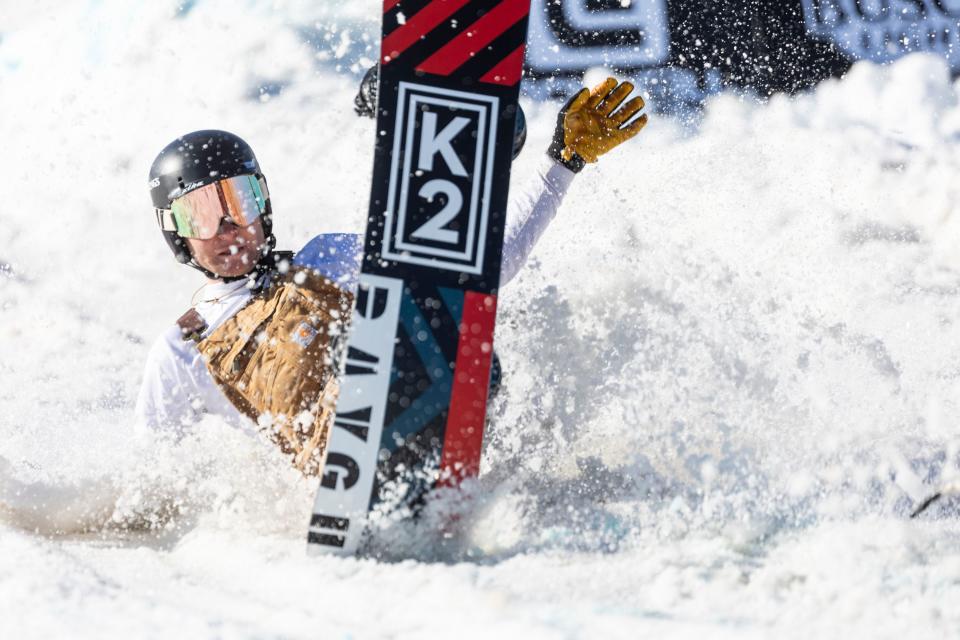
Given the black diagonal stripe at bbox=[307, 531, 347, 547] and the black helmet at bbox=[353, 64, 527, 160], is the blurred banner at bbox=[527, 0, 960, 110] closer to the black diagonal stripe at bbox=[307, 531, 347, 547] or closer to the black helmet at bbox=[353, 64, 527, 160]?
the black helmet at bbox=[353, 64, 527, 160]

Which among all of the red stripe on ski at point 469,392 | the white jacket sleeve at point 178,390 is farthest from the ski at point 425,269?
the white jacket sleeve at point 178,390

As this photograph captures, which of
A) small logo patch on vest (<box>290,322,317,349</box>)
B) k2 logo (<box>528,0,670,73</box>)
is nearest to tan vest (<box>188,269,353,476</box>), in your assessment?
small logo patch on vest (<box>290,322,317,349</box>)

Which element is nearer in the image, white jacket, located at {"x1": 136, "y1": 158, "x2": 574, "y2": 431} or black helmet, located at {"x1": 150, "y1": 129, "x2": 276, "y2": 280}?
white jacket, located at {"x1": 136, "y1": 158, "x2": 574, "y2": 431}

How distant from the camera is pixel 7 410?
4.22 m

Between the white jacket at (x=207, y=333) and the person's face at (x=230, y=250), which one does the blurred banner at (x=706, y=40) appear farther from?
the person's face at (x=230, y=250)

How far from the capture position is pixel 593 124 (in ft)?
8.46

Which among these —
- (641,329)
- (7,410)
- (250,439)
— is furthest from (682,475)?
(7,410)

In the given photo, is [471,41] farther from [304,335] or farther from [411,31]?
[304,335]

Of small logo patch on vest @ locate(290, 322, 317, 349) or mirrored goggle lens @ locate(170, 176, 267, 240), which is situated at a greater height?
mirrored goggle lens @ locate(170, 176, 267, 240)

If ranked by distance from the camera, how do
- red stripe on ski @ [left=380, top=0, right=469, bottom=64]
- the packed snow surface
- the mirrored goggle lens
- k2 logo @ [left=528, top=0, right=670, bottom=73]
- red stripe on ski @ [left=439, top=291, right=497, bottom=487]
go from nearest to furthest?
the packed snow surface → red stripe on ski @ [left=439, top=291, right=497, bottom=487] → red stripe on ski @ [left=380, top=0, right=469, bottom=64] → the mirrored goggle lens → k2 logo @ [left=528, top=0, right=670, bottom=73]

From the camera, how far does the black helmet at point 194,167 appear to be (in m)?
2.65

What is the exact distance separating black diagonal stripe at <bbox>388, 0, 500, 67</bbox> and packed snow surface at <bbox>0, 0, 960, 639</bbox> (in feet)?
3.14

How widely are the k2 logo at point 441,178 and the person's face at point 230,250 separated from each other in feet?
2.27

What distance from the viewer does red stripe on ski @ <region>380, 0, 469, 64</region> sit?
2236 millimetres
